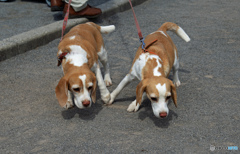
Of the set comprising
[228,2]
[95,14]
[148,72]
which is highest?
[148,72]

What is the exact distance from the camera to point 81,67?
3979mm

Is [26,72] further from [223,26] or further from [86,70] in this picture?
[223,26]

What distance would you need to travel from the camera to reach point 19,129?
12.7 ft

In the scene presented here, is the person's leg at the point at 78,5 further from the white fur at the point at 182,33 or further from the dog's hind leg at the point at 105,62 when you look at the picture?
the white fur at the point at 182,33

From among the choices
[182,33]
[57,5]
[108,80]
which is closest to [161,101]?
[108,80]

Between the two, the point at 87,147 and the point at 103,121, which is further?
the point at 103,121

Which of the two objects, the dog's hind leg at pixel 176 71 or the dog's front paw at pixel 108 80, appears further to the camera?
the dog's front paw at pixel 108 80

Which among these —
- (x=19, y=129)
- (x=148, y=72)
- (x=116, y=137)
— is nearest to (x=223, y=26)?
(x=148, y=72)

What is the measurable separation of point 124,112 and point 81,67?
80 centimetres

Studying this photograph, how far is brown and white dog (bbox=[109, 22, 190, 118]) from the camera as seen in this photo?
143 inches

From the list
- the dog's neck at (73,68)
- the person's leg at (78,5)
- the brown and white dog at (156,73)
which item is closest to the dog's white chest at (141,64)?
the brown and white dog at (156,73)

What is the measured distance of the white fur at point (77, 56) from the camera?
4.05m

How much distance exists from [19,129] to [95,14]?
4221mm

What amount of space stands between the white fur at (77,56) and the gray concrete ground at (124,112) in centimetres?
66
